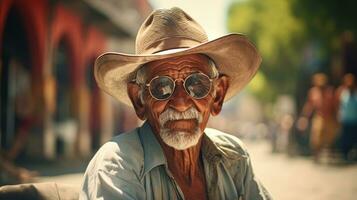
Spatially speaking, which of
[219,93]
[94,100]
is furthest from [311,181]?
[94,100]

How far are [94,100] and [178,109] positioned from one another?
17162 mm

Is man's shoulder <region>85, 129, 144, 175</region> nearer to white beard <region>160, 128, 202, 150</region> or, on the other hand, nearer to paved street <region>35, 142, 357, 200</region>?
white beard <region>160, 128, 202, 150</region>

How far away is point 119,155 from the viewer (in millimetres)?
2516

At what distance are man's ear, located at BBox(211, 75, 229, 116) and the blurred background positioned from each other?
429 centimetres

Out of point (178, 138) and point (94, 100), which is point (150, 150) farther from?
point (94, 100)

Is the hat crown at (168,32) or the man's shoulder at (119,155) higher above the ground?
the hat crown at (168,32)

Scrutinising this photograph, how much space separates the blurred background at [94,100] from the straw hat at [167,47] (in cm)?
459

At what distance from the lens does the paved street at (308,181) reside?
7465mm

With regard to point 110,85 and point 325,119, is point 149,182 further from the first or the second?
point 325,119

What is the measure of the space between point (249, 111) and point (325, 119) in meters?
101

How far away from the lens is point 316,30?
20125mm

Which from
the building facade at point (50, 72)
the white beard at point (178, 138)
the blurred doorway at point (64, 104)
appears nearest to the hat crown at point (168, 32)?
the white beard at point (178, 138)

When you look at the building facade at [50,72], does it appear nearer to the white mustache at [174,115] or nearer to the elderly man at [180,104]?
the elderly man at [180,104]

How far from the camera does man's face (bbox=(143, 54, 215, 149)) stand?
9.22 feet
